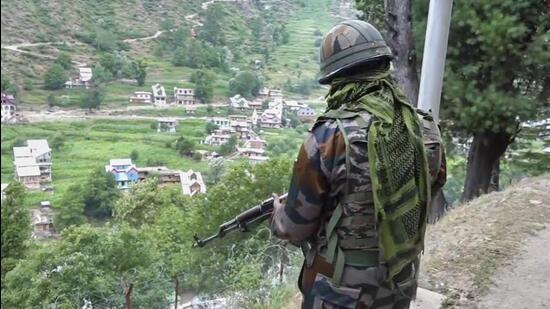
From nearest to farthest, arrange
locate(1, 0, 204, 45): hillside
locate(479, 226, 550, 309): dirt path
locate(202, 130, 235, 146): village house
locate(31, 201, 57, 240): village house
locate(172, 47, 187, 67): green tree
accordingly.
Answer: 1. locate(479, 226, 550, 309): dirt path
2. locate(31, 201, 57, 240): village house
3. locate(1, 0, 204, 45): hillside
4. locate(202, 130, 235, 146): village house
5. locate(172, 47, 187, 67): green tree

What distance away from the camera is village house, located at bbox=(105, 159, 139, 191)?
31.2 feet

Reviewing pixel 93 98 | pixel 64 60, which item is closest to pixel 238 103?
pixel 93 98

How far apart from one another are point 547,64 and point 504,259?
2862mm

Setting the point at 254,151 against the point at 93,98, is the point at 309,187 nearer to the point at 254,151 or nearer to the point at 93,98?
the point at 254,151

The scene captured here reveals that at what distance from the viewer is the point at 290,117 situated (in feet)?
32.5

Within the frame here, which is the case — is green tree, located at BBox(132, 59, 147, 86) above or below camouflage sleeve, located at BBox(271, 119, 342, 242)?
below

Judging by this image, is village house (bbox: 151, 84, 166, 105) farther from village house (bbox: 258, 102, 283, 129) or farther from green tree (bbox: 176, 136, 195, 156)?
village house (bbox: 258, 102, 283, 129)

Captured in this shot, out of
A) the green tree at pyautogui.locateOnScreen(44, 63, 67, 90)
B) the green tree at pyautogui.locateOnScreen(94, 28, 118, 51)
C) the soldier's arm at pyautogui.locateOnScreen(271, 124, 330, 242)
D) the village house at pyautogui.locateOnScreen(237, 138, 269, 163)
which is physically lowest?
the village house at pyautogui.locateOnScreen(237, 138, 269, 163)

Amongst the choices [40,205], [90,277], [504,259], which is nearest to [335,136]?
[504,259]

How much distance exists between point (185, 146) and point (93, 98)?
2.10 m

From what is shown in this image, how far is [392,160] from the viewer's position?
1.73 m

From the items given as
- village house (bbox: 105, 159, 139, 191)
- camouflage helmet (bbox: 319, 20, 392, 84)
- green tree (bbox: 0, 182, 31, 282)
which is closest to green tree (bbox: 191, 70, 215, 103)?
village house (bbox: 105, 159, 139, 191)

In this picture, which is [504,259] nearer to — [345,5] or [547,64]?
[547,64]

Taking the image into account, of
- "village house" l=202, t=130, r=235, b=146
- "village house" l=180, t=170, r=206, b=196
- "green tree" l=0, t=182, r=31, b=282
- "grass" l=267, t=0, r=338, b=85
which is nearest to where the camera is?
Answer: "green tree" l=0, t=182, r=31, b=282
